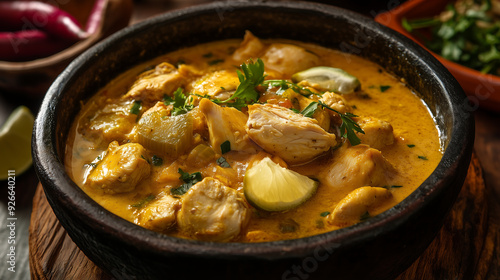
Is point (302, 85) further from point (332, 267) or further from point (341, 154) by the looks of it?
point (332, 267)

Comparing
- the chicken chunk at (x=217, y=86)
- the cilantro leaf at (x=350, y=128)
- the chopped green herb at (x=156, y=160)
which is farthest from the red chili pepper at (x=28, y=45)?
the cilantro leaf at (x=350, y=128)

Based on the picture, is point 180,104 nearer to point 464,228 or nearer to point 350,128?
point 350,128

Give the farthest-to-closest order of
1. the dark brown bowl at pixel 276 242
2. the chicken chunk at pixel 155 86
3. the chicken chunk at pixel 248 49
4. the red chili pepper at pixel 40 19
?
the red chili pepper at pixel 40 19, the chicken chunk at pixel 248 49, the chicken chunk at pixel 155 86, the dark brown bowl at pixel 276 242

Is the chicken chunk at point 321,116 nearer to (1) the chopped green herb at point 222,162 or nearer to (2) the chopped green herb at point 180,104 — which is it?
(1) the chopped green herb at point 222,162

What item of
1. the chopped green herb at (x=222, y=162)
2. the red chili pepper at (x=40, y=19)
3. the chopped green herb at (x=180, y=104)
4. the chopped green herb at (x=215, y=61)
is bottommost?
the red chili pepper at (x=40, y=19)

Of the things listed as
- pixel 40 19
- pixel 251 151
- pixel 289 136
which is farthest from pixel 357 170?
pixel 40 19

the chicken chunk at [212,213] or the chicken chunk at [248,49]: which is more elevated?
the chicken chunk at [248,49]
